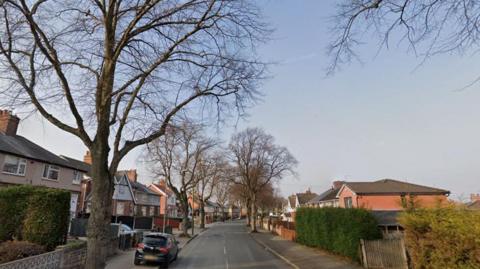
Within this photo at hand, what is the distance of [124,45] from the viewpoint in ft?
31.0

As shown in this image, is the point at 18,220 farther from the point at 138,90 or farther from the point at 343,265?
the point at 343,265

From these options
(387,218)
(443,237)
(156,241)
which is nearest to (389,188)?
(387,218)

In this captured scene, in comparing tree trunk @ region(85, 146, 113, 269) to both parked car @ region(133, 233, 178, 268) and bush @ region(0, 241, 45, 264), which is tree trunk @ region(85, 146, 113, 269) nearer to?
bush @ region(0, 241, 45, 264)

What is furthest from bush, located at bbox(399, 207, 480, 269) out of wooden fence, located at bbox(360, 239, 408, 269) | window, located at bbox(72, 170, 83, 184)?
window, located at bbox(72, 170, 83, 184)

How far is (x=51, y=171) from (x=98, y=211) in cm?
2442

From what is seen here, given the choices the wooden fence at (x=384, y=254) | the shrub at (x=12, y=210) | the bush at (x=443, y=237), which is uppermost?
the shrub at (x=12, y=210)

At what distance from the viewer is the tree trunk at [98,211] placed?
27.7 feet

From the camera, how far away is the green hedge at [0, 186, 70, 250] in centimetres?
1115

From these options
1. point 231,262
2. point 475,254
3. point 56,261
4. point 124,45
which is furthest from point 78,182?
point 475,254

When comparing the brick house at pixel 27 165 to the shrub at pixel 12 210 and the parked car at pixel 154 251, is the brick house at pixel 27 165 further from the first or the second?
the shrub at pixel 12 210

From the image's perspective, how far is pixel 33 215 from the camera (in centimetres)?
1130

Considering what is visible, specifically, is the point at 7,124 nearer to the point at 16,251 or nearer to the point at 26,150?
the point at 26,150

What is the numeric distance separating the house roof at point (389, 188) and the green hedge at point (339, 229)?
1518 centimetres

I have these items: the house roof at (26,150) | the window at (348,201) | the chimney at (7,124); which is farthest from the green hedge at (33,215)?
the window at (348,201)
